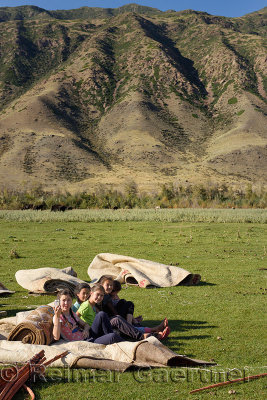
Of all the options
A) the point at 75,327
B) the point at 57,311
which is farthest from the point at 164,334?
the point at 57,311

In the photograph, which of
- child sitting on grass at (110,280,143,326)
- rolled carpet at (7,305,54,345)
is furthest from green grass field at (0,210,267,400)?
rolled carpet at (7,305,54,345)

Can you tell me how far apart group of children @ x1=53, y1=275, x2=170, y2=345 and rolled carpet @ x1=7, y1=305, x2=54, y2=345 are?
14cm

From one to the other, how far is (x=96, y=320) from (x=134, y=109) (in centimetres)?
9899

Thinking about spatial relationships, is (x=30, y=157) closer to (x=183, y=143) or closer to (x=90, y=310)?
(x=183, y=143)

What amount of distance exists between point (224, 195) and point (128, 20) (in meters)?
124

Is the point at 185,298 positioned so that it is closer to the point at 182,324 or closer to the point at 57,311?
the point at 182,324

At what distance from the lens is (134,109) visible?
340 ft

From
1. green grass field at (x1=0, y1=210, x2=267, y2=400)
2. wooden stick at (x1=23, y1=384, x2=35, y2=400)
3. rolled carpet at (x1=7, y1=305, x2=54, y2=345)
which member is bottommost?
green grass field at (x1=0, y1=210, x2=267, y2=400)

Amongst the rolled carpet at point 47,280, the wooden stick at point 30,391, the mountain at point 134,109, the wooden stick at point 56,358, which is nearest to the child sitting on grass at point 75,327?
→ the wooden stick at point 56,358

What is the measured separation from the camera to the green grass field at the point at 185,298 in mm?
5449

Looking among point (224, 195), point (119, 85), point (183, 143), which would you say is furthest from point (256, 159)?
point (119, 85)

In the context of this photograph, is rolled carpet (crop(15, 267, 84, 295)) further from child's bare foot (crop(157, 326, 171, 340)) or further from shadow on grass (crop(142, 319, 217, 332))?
child's bare foot (crop(157, 326, 171, 340))

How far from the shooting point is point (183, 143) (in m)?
93.5

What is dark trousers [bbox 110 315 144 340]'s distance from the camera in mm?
7340
